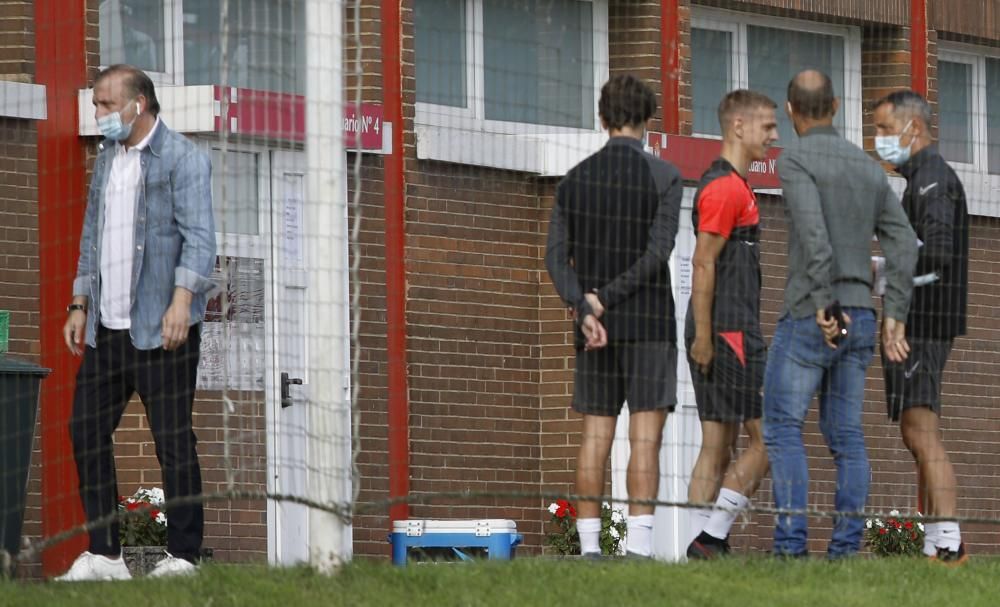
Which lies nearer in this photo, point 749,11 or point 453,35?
point 453,35

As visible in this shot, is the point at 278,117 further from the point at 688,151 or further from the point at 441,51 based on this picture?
the point at 688,151

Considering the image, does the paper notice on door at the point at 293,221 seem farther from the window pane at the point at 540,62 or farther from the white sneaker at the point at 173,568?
the white sneaker at the point at 173,568

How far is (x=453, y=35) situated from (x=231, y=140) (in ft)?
7.39

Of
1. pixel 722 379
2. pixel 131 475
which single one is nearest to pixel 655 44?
pixel 131 475

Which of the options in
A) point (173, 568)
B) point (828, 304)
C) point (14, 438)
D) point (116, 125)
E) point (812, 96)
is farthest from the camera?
point (14, 438)

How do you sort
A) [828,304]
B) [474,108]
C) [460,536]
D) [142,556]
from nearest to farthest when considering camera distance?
[828,304] → [142,556] → [460,536] → [474,108]

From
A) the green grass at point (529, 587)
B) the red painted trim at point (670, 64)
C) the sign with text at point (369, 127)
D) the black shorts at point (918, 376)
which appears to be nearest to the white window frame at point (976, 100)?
the red painted trim at point (670, 64)

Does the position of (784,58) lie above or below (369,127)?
above

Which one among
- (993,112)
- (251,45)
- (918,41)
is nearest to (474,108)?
(251,45)

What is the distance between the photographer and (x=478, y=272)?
14586mm

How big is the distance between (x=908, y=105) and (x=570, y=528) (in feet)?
17.2

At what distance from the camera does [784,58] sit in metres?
16.4

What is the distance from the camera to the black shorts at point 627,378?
30.2ft

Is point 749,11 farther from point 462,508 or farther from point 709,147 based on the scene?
point 462,508
